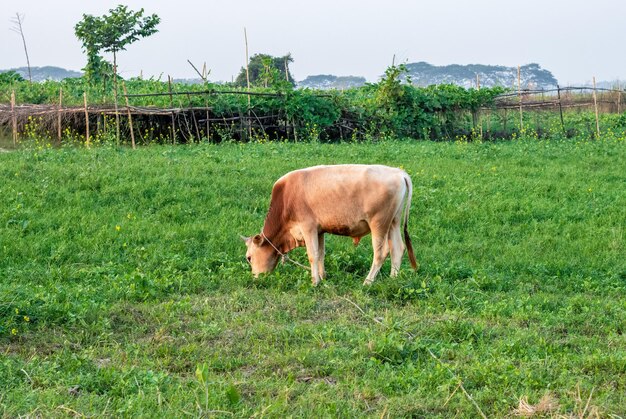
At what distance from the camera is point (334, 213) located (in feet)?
27.5

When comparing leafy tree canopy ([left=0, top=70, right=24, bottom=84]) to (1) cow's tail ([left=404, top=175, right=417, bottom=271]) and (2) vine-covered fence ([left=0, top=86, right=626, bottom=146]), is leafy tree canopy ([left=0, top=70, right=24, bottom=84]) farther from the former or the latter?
(1) cow's tail ([left=404, top=175, right=417, bottom=271])

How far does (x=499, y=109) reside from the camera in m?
26.3

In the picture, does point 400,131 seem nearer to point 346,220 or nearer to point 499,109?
point 499,109

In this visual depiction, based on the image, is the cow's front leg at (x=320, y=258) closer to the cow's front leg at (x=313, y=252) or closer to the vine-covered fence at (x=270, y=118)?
the cow's front leg at (x=313, y=252)

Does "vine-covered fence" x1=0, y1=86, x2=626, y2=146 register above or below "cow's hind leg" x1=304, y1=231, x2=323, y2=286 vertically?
above

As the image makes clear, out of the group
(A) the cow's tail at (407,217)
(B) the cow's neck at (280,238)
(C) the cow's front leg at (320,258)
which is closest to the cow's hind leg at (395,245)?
(A) the cow's tail at (407,217)

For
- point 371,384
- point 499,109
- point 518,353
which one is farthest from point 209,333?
point 499,109

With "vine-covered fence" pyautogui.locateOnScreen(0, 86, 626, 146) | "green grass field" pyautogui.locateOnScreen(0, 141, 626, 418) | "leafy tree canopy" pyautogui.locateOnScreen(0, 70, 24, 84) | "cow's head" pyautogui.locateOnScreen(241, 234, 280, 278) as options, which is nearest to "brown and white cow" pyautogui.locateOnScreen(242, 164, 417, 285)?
"cow's head" pyautogui.locateOnScreen(241, 234, 280, 278)

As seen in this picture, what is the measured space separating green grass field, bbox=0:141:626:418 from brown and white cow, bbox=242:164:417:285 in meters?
0.25

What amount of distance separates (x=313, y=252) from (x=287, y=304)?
1085 millimetres

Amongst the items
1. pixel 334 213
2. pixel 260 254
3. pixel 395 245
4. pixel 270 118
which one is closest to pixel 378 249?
pixel 395 245

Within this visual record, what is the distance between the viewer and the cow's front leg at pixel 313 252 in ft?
27.2

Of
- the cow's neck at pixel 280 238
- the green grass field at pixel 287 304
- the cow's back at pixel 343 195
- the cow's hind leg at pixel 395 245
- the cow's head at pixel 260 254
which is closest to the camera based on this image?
the green grass field at pixel 287 304

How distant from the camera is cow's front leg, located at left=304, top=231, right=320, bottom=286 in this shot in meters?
8.30
